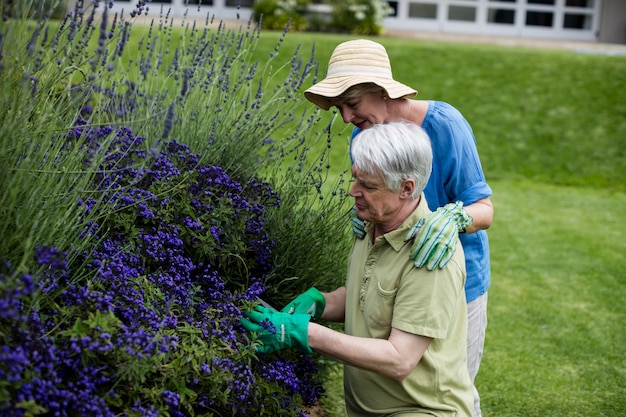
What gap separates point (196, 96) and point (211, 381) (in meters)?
1.93

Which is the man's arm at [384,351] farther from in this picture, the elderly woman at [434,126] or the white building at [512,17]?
the white building at [512,17]

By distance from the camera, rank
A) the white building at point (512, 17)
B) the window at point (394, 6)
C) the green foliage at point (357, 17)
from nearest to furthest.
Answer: the green foliage at point (357, 17), the white building at point (512, 17), the window at point (394, 6)

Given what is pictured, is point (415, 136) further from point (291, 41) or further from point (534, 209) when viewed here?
point (291, 41)

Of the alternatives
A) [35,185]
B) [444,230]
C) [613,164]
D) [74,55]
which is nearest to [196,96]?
[74,55]

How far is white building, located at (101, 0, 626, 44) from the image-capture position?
2602cm

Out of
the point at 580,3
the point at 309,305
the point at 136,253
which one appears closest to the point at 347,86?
the point at 309,305

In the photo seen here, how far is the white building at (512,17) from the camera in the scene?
2602 centimetres

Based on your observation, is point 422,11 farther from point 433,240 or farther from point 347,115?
point 433,240

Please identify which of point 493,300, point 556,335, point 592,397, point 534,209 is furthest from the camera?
point 534,209

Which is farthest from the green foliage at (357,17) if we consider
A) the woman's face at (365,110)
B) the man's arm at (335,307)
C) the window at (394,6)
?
the man's arm at (335,307)

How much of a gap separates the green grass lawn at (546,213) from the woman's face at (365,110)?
5.36ft

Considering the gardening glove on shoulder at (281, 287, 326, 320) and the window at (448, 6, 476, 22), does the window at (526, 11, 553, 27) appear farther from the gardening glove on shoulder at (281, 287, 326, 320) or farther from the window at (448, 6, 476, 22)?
the gardening glove on shoulder at (281, 287, 326, 320)

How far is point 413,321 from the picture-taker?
99.1 inches

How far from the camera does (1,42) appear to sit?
2166 millimetres
